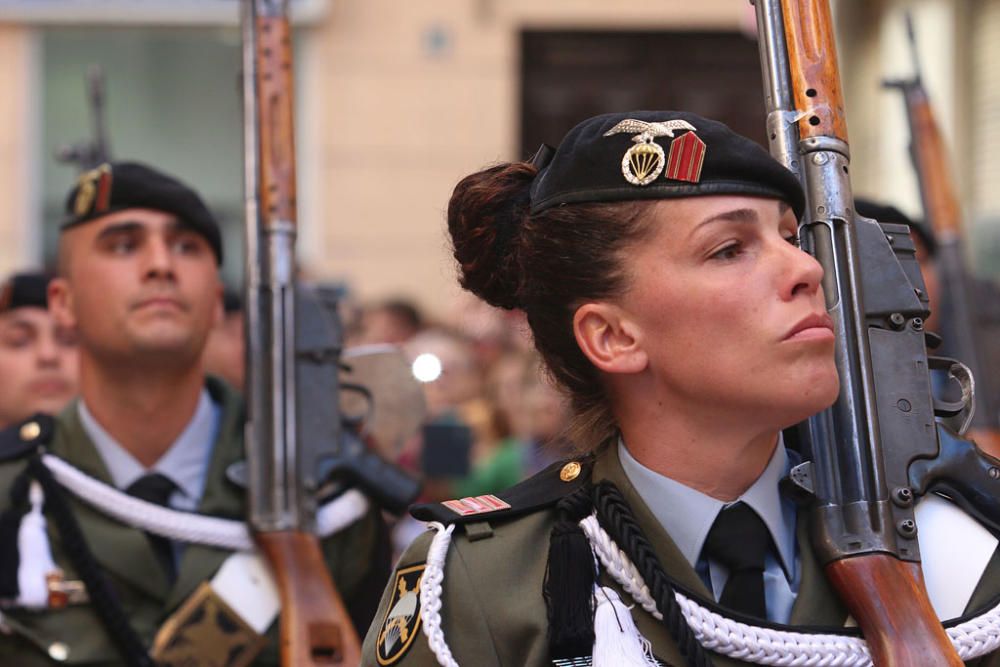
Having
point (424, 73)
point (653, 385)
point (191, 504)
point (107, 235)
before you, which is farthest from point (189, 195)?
point (424, 73)

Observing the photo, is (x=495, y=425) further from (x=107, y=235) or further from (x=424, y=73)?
(x=424, y=73)

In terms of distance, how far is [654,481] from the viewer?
2.91 metres

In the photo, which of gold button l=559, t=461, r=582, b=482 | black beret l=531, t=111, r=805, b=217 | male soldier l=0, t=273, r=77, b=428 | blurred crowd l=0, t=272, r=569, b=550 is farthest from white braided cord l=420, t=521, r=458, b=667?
male soldier l=0, t=273, r=77, b=428

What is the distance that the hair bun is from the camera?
3049 mm

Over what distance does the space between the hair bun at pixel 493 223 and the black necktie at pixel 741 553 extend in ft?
1.88

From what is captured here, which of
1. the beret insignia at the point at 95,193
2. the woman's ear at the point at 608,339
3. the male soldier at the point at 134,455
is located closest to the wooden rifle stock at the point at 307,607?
the male soldier at the point at 134,455

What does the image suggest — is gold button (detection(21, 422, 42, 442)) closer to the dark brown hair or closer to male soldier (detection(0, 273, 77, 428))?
male soldier (detection(0, 273, 77, 428))

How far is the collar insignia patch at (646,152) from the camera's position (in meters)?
2.81

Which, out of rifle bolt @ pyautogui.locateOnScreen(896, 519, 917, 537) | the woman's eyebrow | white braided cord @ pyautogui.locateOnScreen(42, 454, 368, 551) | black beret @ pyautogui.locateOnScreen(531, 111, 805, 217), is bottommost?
white braided cord @ pyautogui.locateOnScreen(42, 454, 368, 551)

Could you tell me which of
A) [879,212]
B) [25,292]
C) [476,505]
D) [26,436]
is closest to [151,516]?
[26,436]

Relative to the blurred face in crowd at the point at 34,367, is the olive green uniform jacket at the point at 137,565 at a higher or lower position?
lower

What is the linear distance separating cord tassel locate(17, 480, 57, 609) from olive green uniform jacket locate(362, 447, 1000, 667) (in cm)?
163

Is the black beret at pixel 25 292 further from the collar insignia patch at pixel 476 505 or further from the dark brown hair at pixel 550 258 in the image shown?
the collar insignia patch at pixel 476 505

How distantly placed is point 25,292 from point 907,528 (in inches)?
144
